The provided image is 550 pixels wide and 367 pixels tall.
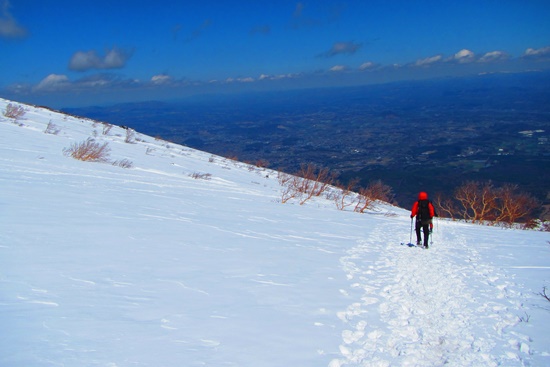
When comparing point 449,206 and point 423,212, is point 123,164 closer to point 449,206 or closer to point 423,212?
point 423,212

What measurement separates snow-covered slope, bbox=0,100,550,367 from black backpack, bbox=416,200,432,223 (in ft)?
3.24

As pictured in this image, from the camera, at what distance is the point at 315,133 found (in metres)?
134

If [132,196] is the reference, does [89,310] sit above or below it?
below

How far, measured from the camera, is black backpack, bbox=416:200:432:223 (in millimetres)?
9961

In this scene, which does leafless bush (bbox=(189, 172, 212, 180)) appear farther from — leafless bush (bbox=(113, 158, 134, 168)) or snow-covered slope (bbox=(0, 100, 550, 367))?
snow-covered slope (bbox=(0, 100, 550, 367))

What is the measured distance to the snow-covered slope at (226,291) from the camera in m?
3.34

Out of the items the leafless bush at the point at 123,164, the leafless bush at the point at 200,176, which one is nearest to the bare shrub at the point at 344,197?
the leafless bush at the point at 200,176

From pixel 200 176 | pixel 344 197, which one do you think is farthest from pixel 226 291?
pixel 344 197

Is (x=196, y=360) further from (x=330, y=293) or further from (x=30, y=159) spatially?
(x=30, y=159)

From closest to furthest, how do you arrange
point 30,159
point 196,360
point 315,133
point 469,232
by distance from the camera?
point 196,360 → point 30,159 → point 469,232 → point 315,133

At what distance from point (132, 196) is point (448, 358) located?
26.2 feet

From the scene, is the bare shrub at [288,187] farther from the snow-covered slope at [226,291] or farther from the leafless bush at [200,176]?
the snow-covered slope at [226,291]

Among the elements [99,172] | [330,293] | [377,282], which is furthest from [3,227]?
[99,172]

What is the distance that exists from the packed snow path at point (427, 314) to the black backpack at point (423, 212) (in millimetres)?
1769
